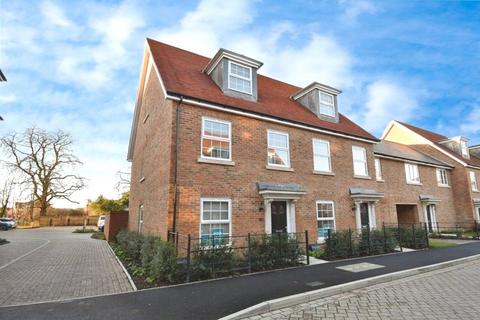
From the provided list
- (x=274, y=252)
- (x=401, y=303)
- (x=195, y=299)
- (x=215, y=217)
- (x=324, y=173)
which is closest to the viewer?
(x=401, y=303)

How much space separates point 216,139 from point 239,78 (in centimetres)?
381

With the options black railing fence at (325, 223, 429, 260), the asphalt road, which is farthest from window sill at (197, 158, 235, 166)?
black railing fence at (325, 223, 429, 260)

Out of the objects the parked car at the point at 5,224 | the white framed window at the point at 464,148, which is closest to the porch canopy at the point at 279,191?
the white framed window at the point at 464,148

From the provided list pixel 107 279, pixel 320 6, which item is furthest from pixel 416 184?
pixel 107 279

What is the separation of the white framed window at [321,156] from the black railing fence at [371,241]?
10.6 ft

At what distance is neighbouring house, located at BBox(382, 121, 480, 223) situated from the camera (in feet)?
77.0

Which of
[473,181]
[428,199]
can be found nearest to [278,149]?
[428,199]

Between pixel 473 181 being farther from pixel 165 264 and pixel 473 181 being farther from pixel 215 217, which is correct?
pixel 165 264

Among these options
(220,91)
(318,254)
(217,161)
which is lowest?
(318,254)

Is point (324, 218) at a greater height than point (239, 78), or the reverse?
point (239, 78)

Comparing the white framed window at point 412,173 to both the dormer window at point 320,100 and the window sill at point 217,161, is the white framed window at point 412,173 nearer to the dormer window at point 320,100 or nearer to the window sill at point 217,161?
the dormer window at point 320,100

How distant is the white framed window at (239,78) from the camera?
12438 mm

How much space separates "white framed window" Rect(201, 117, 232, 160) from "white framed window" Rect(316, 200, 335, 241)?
5409 millimetres

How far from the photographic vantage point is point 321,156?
13750 mm
